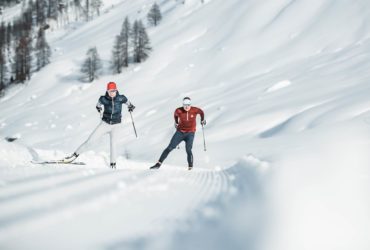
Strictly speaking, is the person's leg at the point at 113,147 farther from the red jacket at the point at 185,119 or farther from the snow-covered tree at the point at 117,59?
the snow-covered tree at the point at 117,59

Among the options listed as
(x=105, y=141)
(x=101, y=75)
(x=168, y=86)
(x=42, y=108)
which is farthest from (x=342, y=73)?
(x=101, y=75)

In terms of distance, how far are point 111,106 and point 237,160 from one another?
3641 millimetres

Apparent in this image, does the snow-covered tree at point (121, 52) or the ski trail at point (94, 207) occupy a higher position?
the snow-covered tree at point (121, 52)

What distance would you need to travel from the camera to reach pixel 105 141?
2262 centimetres

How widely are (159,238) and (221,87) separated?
24.8 meters

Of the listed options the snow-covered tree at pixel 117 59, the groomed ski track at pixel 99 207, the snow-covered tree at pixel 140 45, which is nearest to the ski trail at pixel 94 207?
the groomed ski track at pixel 99 207

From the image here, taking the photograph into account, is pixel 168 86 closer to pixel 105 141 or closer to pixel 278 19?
pixel 278 19

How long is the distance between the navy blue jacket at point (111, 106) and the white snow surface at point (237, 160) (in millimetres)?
1246

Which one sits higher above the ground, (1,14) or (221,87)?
(1,14)

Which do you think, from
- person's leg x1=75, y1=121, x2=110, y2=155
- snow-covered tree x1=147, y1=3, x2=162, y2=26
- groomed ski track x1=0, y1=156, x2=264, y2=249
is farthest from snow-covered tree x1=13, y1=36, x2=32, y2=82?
groomed ski track x1=0, y1=156, x2=264, y2=249

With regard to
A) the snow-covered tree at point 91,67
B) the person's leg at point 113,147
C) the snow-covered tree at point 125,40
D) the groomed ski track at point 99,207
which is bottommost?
the groomed ski track at point 99,207

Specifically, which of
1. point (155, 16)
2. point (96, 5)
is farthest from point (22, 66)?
point (96, 5)

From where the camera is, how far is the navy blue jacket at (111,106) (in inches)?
401

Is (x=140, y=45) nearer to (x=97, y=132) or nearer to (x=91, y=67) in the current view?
(x=91, y=67)
